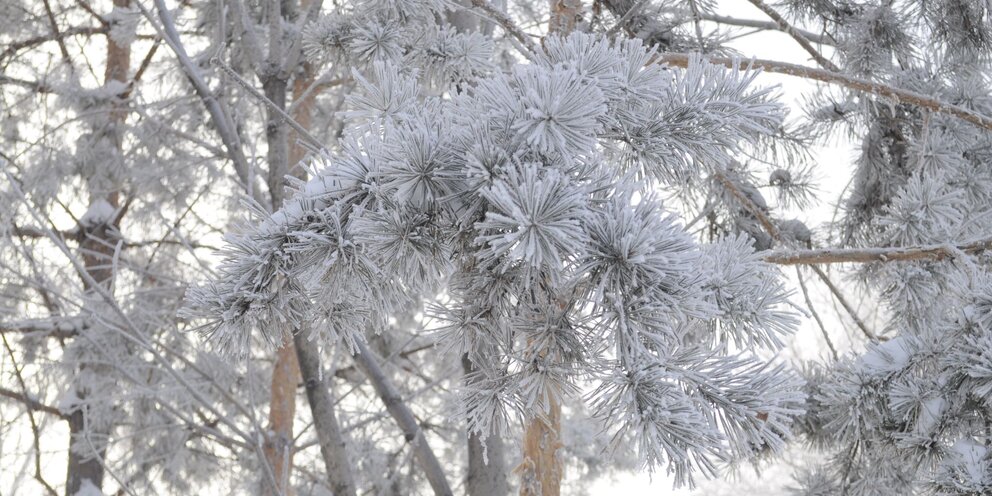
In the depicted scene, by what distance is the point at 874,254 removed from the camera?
1562 millimetres

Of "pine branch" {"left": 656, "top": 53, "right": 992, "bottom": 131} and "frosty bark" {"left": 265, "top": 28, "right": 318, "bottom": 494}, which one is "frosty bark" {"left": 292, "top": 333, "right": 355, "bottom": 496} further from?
"frosty bark" {"left": 265, "top": 28, "right": 318, "bottom": 494}

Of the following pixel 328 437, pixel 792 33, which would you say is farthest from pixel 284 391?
pixel 792 33

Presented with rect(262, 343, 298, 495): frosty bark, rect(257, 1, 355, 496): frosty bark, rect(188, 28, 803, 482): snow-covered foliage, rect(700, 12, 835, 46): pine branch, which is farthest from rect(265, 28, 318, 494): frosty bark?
rect(188, 28, 803, 482): snow-covered foliage

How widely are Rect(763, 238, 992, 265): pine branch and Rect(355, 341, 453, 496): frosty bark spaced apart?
1261 millimetres

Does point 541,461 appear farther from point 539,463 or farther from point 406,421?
point 406,421

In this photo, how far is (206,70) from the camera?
5.02 m

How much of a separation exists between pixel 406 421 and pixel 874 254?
1481mm

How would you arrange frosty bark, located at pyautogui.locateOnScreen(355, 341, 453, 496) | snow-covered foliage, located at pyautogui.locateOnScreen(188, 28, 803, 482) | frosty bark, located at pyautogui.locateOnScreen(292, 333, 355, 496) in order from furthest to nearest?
frosty bark, located at pyautogui.locateOnScreen(355, 341, 453, 496) < frosty bark, located at pyautogui.locateOnScreen(292, 333, 355, 496) < snow-covered foliage, located at pyautogui.locateOnScreen(188, 28, 803, 482)

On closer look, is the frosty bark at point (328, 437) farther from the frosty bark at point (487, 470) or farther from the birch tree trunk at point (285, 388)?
the birch tree trunk at point (285, 388)

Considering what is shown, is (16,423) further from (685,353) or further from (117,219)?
(685,353)

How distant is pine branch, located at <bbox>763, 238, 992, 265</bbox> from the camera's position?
1.55 m

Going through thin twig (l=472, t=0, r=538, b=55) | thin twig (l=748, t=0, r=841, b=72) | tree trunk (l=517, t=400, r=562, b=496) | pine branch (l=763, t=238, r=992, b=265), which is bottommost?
tree trunk (l=517, t=400, r=562, b=496)

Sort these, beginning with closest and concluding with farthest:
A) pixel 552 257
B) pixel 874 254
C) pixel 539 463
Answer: pixel 552 257, pixel 539 463, pixel 874 254

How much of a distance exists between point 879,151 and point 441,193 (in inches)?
93.0
